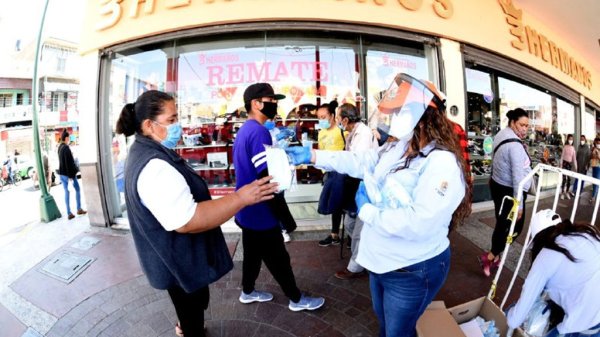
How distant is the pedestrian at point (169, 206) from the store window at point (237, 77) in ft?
13.3

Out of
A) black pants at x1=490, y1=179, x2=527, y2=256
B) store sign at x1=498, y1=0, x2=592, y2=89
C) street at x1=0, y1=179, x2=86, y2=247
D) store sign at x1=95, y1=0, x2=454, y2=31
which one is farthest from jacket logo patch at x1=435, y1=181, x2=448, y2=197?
street at x1=0, y1=179, x2=86, y2=247

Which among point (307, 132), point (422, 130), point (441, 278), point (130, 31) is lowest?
point (441, 278)

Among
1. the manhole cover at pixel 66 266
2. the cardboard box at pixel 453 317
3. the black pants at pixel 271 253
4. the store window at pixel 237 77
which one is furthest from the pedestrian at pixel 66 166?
the cardboard box at pixel 453 317

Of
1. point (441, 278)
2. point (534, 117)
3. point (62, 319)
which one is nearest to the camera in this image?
point (441, 278)

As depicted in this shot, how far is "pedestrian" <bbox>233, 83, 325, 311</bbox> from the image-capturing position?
7.39 feet

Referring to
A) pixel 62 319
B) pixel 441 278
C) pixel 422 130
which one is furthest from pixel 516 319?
pixel 62 319

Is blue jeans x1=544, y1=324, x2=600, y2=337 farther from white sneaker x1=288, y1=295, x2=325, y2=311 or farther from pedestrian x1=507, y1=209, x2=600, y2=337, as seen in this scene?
white sneaker x1=288, y1=295, x2=325, y2=311

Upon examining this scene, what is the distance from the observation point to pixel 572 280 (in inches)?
60.0

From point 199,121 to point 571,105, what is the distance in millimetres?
11083

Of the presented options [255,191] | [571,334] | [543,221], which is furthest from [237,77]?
[571,334]

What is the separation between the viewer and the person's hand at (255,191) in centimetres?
159

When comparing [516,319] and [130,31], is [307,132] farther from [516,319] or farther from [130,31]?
[516,319]

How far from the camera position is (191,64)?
5.58 m

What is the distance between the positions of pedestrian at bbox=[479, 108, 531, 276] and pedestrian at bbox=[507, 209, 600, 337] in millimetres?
1616
